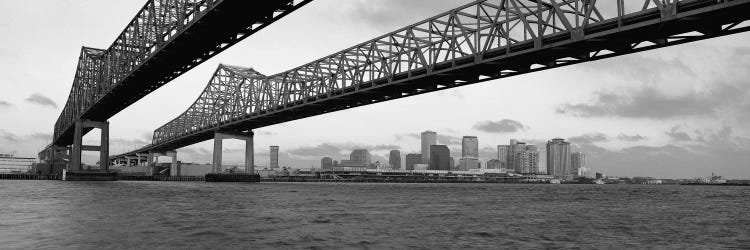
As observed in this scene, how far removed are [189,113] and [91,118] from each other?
2644 inches

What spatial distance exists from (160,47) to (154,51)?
2392 millimetres

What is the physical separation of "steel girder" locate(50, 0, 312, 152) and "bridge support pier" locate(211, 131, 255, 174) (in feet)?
74.9

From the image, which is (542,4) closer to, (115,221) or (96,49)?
(115,221)

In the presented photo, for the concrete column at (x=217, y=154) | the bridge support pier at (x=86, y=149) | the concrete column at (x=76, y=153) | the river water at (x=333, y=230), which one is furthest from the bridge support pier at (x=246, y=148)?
the river water at (x=333, y=230)

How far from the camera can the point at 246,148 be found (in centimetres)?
11988

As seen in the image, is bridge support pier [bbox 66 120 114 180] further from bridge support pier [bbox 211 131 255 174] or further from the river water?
the river water

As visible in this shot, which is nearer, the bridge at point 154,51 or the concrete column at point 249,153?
the bridge at point 154,51

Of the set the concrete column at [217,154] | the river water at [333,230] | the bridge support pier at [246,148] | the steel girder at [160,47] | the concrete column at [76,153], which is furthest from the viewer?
the bridge support pier at [246,148]

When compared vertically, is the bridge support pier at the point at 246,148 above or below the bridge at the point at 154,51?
below

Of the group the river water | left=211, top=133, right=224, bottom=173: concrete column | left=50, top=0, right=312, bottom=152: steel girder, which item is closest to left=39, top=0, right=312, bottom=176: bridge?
left=50, top=0, right=312, bottom=152: steel girder

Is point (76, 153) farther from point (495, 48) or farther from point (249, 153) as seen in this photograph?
point (495, 48)

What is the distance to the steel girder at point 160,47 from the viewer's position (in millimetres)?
36906

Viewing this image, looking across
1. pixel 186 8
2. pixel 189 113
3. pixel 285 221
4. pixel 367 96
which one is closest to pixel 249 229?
pixel 285 221

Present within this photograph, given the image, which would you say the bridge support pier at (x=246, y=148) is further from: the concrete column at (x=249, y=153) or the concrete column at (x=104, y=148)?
the concrete column at (x=104, y=148)
